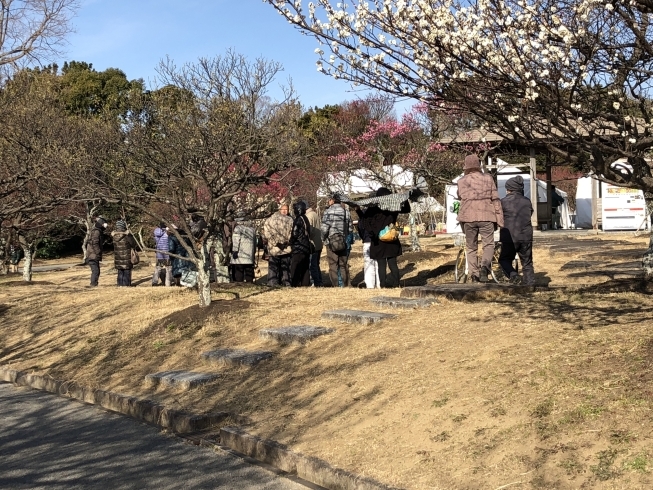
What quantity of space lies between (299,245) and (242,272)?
1783mm

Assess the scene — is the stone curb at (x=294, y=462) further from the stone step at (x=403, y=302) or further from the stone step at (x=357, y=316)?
the stone step at (x=403, y=302)

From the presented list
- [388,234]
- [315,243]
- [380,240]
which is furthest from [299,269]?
[388,234]

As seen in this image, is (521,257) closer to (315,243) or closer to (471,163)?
(471,163)

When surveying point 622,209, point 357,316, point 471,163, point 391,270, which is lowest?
point 357,316

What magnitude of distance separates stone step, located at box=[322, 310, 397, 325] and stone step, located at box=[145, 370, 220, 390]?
6.30 ft

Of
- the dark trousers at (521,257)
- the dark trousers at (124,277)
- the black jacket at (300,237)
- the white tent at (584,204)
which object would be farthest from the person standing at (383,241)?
the white tent at (584,204)

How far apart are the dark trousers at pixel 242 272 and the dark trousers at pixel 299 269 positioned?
1320 mm

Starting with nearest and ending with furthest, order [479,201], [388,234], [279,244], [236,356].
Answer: [236,356] → [479,201] → [388,234] → [279,244]

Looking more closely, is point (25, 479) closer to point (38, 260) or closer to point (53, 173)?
point (53, 173)

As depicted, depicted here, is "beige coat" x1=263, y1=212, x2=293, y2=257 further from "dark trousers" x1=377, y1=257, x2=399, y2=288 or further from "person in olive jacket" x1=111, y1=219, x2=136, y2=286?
"person in olive jacket" x1=111, y1=219, x2=136, y2=286

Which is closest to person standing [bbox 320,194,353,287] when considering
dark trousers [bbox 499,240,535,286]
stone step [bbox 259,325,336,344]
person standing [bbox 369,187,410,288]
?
person standing [bbox 369,187,410,288]

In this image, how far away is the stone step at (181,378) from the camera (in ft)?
29.1

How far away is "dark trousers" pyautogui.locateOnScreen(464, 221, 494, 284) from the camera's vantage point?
11.6 meters

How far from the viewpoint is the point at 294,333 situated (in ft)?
31.9
